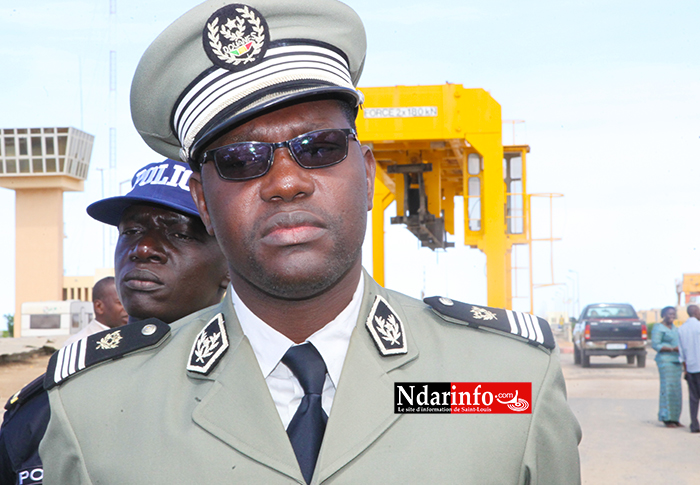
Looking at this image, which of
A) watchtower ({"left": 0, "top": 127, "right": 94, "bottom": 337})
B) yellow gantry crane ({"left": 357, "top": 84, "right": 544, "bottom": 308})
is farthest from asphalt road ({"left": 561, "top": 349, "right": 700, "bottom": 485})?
watchtower ({"left": 0, "top": 127, "right": 94, "bottom": 337})

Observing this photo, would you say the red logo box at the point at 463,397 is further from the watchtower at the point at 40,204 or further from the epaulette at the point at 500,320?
the watchtower at the point at 40,204

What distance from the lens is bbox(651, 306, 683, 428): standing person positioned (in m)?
11.4

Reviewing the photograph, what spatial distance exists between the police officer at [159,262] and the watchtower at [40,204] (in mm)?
57794

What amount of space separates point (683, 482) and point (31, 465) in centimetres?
750

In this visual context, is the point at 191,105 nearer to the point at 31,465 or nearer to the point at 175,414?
the point at 175,414

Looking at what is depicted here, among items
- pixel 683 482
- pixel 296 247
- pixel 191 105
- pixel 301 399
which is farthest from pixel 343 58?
pixel 683 482

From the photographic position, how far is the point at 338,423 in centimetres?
170

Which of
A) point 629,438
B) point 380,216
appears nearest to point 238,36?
point 629,438

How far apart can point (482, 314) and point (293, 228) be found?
0.61 meters

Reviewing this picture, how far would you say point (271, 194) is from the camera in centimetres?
175

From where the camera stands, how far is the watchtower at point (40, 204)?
2247 inches

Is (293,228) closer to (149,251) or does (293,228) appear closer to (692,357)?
(149,251)

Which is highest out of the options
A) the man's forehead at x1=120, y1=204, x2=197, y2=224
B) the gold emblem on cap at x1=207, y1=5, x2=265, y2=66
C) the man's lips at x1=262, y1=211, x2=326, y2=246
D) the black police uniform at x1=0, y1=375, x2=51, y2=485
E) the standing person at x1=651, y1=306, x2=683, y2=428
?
the gold emblem on cap at x1=207, y1=5, x2=265, y2=66

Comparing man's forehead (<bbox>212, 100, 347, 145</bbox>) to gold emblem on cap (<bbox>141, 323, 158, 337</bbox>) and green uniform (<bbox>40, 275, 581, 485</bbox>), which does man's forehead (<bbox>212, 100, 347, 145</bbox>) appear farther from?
gold emblem on cap (<bbox>141, 323, 158, 337</bbox>)
